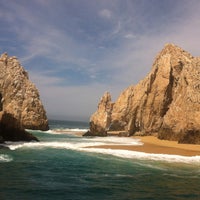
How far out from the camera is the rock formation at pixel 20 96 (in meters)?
85.7

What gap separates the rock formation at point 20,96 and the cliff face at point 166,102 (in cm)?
2429

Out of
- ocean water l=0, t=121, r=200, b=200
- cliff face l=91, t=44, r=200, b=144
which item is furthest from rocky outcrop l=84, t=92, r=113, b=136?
ocean water l=0, t=121, r=200, b=200

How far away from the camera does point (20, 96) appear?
88.1m

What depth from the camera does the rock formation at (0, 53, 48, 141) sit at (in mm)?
85688

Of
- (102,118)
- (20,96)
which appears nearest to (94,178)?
(102,118)

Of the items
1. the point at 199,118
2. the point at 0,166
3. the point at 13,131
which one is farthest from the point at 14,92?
the point at 0,166

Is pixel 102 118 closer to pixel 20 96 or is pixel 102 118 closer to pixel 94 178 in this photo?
pixel 20 96

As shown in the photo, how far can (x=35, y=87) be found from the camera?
92.9 metres

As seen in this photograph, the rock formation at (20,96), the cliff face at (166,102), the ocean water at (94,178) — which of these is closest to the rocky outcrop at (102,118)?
the cliff face at (166,102)

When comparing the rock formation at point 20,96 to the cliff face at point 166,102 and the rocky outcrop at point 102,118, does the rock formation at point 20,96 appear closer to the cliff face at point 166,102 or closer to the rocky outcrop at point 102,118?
the rocky outcrop at point 102,118

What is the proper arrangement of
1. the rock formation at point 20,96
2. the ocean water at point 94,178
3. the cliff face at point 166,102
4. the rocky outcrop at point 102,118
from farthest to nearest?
the rock formation at point 20,96, the rocky outcrop at point 102,118, the cliff face at point 166,102, the ocean water at point 94,178

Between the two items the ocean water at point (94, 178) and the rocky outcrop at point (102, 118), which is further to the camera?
the rocky outcrop at point (102, 118)

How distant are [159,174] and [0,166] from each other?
419 inches

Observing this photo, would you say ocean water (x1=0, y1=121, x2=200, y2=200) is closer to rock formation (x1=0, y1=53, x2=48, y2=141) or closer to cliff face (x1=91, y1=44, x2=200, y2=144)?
cliff face (x1=91, y1=44, x2=200, y2=144)
